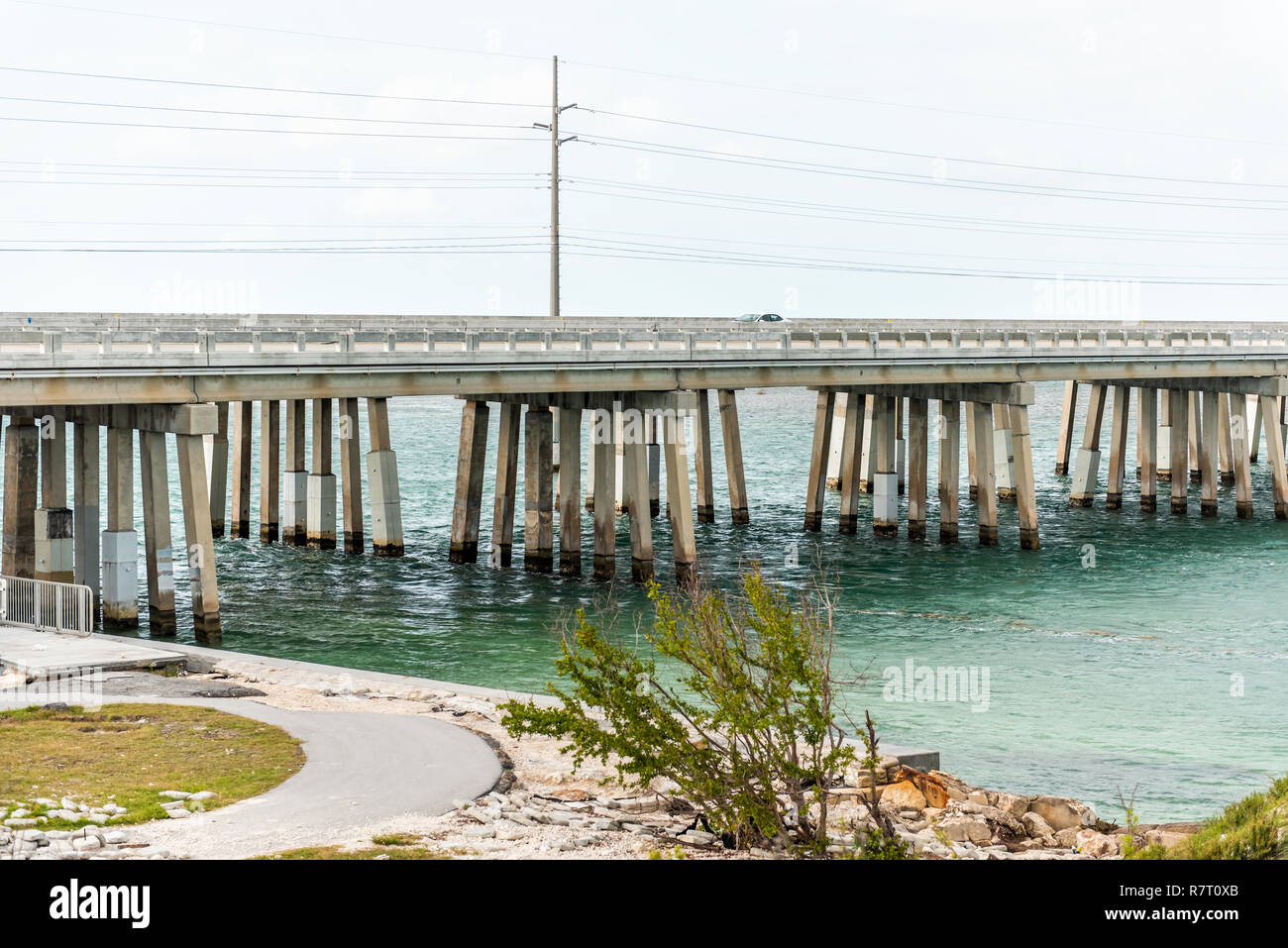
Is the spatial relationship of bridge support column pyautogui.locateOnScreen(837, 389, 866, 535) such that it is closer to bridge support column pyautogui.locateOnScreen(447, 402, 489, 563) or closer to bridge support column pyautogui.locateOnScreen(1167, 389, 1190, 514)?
bridge support column pyautogui.locateOnScreen(447, 402, 489, 563)

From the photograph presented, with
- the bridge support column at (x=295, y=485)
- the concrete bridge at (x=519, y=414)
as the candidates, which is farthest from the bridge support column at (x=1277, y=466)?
the bridge support column at (x=295, y=485)

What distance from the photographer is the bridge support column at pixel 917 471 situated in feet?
142

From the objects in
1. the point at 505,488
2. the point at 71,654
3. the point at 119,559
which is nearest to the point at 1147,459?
the point at 505,488

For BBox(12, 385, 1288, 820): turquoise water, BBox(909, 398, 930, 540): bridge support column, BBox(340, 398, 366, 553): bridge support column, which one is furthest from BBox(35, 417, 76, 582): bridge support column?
BBox(909, 398, 930, 540): bridge support column

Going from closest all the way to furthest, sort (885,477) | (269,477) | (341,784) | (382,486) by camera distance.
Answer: (341,784) < (382,486) < (269,477) < (885,477)

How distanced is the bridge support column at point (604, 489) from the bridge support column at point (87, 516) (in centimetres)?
1109

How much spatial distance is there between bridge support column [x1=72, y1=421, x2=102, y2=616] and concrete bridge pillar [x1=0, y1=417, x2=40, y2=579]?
0.83 meters

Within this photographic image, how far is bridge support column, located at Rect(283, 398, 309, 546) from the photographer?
4059 centimetres

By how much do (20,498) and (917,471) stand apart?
24569 millimetres

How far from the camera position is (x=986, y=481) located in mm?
42438

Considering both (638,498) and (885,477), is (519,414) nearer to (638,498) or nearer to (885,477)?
(638,498)
